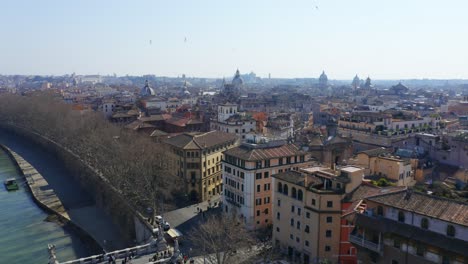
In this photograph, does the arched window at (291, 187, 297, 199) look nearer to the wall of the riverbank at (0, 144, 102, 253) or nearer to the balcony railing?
the balcony railing

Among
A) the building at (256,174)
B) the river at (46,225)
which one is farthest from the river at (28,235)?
the building at (256,174)

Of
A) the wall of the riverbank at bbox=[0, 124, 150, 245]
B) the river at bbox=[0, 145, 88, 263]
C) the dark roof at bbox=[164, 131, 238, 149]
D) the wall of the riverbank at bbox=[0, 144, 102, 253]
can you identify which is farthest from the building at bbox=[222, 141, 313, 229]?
the river at bbox=[0, 145, 88, 263]

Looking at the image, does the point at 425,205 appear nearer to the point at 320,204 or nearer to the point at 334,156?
the point at 320,204

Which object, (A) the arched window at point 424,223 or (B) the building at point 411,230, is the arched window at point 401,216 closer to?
(B) the building at point 411,230

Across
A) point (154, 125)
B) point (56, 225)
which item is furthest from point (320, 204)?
point (154, 125)

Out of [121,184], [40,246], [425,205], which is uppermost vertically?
[425,205]

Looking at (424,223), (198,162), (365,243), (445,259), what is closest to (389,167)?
(365,243)
